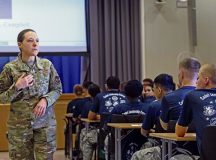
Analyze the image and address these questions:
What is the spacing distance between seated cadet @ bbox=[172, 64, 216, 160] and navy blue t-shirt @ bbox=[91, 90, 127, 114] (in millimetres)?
2354

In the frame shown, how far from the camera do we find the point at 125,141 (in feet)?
15.2

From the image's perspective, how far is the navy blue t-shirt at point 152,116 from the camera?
399 centimetres

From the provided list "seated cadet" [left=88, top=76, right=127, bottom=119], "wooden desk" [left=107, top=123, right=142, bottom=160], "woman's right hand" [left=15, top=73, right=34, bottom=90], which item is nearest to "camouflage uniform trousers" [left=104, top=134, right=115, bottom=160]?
"wooden desk" [left=107, top=123, right=142, bottom=160]

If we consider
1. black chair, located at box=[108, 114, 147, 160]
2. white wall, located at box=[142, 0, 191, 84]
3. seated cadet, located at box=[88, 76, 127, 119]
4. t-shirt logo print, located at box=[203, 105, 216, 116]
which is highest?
white wall, located at box=[142, 0, 191, 84]

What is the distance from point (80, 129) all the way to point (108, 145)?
1.38 m

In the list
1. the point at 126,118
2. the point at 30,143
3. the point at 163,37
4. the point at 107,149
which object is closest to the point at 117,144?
the point at 126,118

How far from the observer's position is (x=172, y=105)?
367 cm

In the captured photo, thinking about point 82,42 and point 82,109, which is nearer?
point 82,109

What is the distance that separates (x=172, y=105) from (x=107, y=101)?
1.98 metres

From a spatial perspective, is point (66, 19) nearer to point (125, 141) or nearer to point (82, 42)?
point (82, 42)

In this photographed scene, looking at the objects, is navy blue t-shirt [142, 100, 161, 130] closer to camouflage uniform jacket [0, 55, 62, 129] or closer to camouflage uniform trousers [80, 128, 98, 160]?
camouflage uniform jacket [0, 55, 62, 129]

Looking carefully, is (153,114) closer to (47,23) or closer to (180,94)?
(180,94)

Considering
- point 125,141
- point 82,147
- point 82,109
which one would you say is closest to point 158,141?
point 125,141

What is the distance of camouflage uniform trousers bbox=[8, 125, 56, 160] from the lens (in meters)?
3.03
